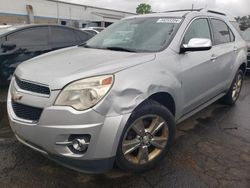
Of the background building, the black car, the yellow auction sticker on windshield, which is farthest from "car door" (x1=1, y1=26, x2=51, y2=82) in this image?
the background building

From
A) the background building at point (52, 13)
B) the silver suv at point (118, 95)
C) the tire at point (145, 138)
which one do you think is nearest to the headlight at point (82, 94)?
the silver suv at point (118, 95)

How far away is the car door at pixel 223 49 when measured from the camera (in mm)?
3932

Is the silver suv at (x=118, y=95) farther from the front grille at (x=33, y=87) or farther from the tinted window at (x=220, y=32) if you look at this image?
the tinted window at (x=220, y=32)

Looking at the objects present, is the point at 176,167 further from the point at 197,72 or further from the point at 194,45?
the point at 194,45

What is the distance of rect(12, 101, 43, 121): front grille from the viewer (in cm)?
231

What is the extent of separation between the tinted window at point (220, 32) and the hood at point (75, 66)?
172 cm

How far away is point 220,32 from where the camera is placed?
4.22m

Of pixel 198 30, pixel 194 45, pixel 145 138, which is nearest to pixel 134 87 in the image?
pixel 145 138

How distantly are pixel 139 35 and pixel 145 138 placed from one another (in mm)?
1379

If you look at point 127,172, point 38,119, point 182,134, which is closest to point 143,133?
point 127,172

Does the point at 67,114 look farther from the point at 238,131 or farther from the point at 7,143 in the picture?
the point at 238,131

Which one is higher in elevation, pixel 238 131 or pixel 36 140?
pixel 36 140

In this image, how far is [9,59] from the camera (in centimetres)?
531

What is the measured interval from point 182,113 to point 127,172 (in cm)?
106
